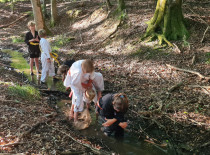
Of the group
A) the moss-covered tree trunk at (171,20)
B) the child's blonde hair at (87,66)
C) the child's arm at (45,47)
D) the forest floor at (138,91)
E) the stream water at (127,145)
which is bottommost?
the stream water at (127,145)

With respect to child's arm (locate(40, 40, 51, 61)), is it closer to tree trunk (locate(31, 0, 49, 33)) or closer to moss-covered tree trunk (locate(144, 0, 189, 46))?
moss-covered tree trunk (locate(144, 0, 189, 46))

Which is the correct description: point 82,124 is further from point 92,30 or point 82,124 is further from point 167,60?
point 92,30

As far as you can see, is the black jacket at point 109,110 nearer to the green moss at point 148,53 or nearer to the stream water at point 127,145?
the stream water at point 127,145

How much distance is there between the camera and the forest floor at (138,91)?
3.67m

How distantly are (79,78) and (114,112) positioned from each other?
1.00 m

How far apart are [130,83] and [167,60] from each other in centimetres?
179

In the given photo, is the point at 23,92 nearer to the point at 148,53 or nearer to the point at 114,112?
the point at 114,112

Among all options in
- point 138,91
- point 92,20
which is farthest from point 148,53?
point 92,20

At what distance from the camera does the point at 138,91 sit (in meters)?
6.07

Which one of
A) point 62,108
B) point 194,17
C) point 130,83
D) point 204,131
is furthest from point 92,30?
point 204,131

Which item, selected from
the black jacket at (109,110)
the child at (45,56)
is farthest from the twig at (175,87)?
the child at (45,56)

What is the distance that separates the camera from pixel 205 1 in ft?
36.6

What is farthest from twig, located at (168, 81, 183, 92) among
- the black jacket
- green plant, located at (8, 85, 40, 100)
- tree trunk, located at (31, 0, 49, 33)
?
tree trunk, located at (31, 0, 49, 33)

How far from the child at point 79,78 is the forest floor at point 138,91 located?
597mm
